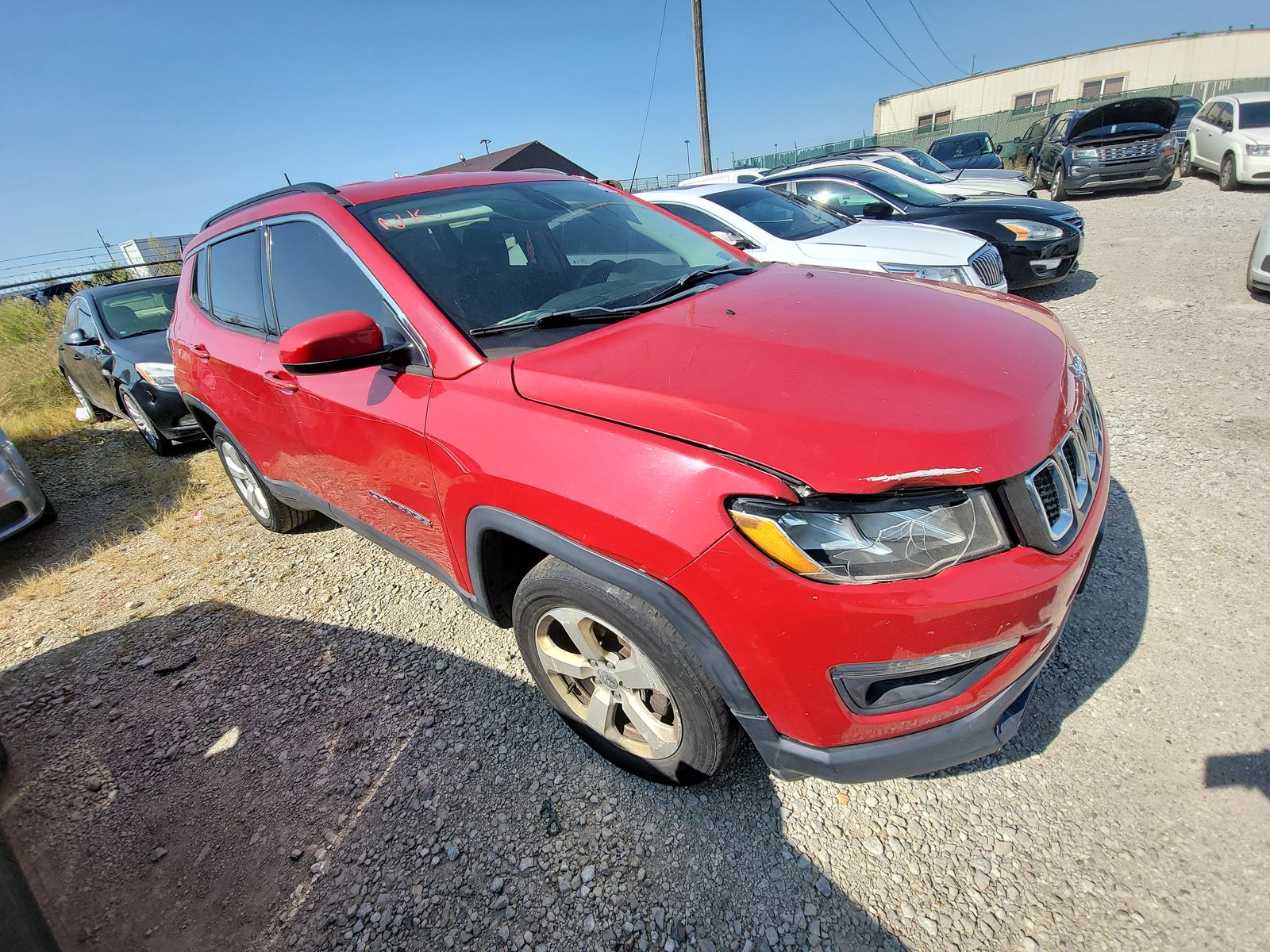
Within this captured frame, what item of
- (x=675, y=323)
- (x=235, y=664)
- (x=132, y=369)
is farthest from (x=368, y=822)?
(x=132, y=369)

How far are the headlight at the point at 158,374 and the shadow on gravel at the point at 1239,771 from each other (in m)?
6.74

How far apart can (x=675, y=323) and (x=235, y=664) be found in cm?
252

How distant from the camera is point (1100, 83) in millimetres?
34250

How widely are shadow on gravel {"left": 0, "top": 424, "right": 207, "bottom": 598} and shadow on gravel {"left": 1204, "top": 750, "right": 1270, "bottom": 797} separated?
5.70 meters

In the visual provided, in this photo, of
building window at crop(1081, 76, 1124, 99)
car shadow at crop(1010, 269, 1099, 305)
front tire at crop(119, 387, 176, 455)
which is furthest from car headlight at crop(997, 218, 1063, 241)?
building window at crop(1081, 76, 1124, 99)

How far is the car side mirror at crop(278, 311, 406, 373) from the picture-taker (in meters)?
1.80

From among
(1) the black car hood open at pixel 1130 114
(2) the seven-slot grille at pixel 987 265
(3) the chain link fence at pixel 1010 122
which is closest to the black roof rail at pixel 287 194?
(2) the seven-slot grille at pixel 987 265

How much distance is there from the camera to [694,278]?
7.93 ft

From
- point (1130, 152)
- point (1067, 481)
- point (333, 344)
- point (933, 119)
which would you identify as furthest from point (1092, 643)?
point (933, 119)

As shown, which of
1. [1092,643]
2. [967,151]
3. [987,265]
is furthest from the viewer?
[967,151]

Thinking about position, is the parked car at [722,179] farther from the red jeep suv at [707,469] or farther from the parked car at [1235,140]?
the parked car at [1235,140]

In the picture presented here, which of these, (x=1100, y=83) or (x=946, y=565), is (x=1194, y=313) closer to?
(x=946, y=565)

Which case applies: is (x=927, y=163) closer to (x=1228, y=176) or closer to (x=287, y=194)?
(x=1228, y=176)

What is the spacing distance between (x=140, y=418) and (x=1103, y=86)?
154 ft
